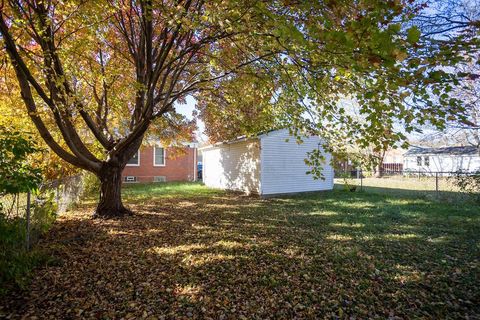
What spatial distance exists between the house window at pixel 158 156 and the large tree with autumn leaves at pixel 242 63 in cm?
1005

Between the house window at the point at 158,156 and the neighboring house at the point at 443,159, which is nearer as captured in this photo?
the house window at the point at 158,156

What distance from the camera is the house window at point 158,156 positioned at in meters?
22.0

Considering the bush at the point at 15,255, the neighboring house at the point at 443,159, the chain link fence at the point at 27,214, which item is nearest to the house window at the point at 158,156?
the chain link fence at the point at 27,214

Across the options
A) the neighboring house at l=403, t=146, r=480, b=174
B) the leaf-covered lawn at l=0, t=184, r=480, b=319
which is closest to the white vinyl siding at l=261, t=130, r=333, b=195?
the leaf-covered lawn at l=0, t=184, r=480, b=319

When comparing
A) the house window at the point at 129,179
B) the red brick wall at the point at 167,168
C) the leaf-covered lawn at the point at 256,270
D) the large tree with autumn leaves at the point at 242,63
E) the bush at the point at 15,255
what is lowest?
the leaf-covered lawn at the point at 256,270

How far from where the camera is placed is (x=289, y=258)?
16.0ft

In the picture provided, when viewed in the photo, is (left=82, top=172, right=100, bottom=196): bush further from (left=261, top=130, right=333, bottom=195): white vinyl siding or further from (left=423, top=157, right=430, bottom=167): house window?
(left=423, top=157, right=430, bottom=167): house window

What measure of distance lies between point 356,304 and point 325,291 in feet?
1.36

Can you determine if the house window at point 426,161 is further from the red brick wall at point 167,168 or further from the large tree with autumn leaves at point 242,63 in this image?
the large tree with autumn leaves at point 242,63

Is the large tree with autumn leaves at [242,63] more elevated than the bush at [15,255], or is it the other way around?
the large tree with autumn leaves at [242,63]

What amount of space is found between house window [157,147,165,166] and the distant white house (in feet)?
24.8

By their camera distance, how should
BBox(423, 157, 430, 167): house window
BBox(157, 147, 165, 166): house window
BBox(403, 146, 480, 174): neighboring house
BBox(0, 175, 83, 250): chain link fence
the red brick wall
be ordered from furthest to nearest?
BBox(423, 157, 430, 167): house window, BBox(403, 146, 480, 174): neighboring house, BBox(157, 147, 165, 166): house window, the red brick wall, BBox(0, 175, 83, 250): chain link fence

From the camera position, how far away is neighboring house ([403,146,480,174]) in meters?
26.6

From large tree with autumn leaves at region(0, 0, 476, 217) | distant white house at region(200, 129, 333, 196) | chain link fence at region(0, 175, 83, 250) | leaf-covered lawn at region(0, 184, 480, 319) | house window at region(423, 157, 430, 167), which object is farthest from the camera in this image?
house window at region(423, 157, 430, 167)
